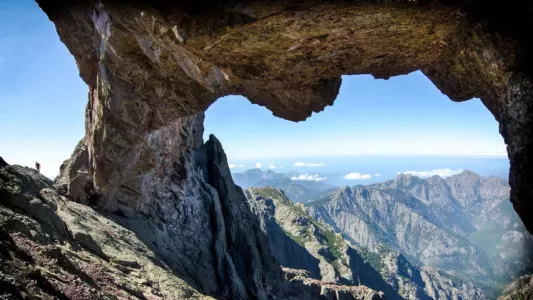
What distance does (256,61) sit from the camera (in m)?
21.8

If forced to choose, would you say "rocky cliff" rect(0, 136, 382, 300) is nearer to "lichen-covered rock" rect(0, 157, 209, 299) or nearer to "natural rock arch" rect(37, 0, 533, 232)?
"lichen-covered rock" rect(0, 157, 209, 299)

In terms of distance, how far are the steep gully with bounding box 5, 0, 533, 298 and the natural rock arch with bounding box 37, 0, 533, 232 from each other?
8 centimetres

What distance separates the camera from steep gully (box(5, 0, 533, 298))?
557 inches

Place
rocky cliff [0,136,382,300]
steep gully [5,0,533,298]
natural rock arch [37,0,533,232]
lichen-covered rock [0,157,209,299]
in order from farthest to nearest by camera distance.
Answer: rocky cliff [0,136,382,300] < lichen-covered rock [0,157,209,299] < steep gully [5,0,533,298] < natural rock arch [37,0,533,232]

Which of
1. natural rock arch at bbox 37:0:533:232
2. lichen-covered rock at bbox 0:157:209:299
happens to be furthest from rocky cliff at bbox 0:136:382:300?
natural rock arch at bbox 37:0:533:232

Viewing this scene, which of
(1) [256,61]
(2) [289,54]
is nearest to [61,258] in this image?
(1) [256,61]

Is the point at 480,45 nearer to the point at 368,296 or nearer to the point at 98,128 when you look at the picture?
the point at 98,128

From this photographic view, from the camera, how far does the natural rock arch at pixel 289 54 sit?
1402 centimetres

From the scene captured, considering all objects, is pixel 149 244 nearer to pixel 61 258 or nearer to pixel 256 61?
pixel 61 258

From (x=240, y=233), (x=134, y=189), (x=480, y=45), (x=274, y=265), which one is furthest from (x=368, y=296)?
(x=480, y=45)

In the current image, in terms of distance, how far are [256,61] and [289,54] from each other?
8.48 feet

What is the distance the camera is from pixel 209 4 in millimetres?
15422

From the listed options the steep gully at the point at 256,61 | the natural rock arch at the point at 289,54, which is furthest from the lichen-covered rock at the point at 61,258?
the natural rock arch at the point at 289,54

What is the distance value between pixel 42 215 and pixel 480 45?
104ft
